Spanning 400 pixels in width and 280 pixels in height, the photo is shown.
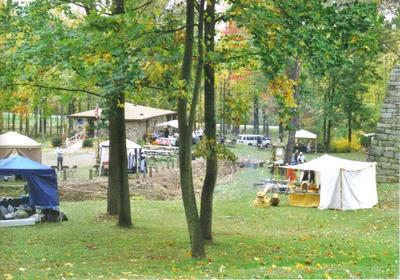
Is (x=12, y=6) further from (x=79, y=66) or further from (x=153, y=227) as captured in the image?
(x=153, y=227)

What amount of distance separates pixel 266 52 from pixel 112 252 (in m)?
5.58

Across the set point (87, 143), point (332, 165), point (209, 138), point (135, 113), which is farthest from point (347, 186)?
point (87, 143)

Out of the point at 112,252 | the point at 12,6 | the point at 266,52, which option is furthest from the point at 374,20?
the point at 12,6

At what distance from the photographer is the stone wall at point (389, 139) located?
26.7 m

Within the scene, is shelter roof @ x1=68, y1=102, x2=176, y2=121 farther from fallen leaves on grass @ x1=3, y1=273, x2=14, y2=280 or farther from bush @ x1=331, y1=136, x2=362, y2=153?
fallen leaves on grass @ x1=3, y1=273, x2=14, y2=280

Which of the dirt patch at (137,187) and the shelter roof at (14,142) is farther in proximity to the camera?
the shelter roof at (14,142)

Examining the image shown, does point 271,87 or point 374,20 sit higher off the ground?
point 374,20

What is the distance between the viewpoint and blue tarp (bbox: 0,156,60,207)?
60.4 ft

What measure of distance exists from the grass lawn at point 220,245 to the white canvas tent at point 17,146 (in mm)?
12296

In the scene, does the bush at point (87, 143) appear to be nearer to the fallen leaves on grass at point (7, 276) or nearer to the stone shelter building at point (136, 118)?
the stone shelter building at point (136, 118)

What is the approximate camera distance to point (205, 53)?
1184 cm

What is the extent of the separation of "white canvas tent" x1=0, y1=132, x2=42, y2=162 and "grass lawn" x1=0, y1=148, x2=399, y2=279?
12296 mm

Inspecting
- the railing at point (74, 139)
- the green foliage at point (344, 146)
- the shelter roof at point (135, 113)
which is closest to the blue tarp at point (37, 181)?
the shelter roof at point (135, 113)

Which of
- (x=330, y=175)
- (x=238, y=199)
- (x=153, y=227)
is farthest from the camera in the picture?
(x=238, y=199)
